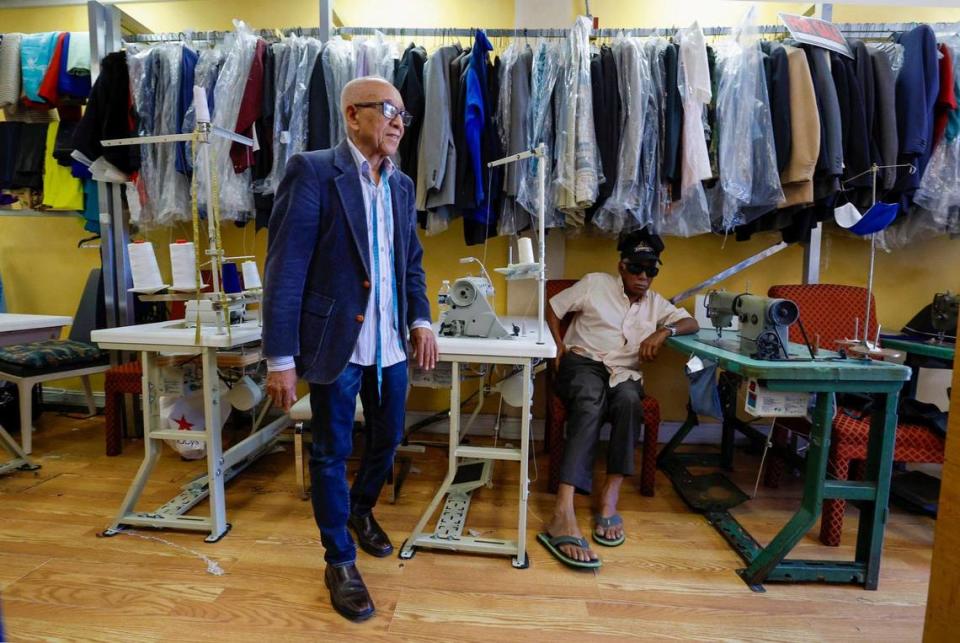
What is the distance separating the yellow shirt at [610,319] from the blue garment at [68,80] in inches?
118

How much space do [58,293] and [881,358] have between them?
15.5 ft

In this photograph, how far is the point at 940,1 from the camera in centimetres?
248

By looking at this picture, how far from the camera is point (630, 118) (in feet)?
7.47

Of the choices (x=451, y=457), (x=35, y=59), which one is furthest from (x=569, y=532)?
(x=35, y=59)

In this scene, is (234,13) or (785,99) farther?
(234,13)

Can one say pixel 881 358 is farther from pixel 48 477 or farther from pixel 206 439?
pixel 48 477

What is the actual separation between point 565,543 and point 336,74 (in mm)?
2438

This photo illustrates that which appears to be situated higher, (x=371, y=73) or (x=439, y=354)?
(x=371, y=73)

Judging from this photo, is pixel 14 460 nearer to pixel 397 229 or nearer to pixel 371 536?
pixel 371 536

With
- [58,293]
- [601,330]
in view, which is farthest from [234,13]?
[601,330]

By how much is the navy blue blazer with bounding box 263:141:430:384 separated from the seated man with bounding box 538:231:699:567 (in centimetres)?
109

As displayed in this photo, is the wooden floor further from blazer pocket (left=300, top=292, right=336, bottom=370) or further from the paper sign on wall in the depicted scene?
the paper sign on wall

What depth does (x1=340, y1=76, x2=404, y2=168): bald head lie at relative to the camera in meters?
1.42

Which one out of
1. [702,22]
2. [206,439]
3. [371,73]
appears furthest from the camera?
[702,22]
